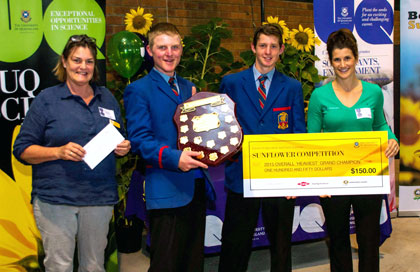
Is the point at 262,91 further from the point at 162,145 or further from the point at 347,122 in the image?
the point at 162,145

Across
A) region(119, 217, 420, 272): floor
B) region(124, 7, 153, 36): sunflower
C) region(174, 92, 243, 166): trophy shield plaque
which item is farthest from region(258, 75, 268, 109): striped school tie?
region(124, 7, 153, 36): sunflower

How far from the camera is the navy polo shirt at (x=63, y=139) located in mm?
2000

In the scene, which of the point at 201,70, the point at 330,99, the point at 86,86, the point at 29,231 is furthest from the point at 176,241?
the point at 201,70

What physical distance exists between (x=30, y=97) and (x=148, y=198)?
1343mm

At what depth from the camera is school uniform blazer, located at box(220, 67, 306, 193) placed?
2.33 metres

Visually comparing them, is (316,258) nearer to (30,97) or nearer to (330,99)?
(330,99)

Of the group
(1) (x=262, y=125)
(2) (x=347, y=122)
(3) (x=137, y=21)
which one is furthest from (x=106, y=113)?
(3) (x=137, y=21)

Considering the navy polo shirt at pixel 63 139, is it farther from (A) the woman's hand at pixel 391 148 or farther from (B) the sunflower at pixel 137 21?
(B) the sunflower at pixel 137 21

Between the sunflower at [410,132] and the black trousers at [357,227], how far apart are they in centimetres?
241

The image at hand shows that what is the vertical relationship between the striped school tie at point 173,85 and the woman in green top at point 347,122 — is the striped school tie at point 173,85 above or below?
above

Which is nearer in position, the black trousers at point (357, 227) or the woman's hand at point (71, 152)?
the woman's hand at point (71, 152)

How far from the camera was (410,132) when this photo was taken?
4.45 meters

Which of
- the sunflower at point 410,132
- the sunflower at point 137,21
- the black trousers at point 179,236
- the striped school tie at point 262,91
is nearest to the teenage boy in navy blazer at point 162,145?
the black trousers at point 179,236

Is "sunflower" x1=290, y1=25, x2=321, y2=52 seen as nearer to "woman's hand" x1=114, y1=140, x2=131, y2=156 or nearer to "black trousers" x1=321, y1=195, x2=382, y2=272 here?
"black trousers" x1=321, y1=195, x2=382, y2=272
